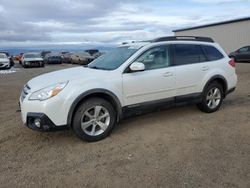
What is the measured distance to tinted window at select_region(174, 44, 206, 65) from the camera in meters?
6.48

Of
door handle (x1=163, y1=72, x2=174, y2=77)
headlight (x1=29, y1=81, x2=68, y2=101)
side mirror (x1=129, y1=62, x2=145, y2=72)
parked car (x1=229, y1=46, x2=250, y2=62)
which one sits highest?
side mirror (x1=129, y1=62, x2=145, y2=72)

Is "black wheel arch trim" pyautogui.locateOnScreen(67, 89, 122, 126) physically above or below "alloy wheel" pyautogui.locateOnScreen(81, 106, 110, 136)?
above

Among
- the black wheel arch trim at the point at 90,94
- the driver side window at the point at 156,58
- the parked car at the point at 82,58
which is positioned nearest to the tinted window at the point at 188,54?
the driver side window at the point at 156,58

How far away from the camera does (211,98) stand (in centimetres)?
711

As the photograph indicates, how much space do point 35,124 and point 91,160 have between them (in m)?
1.18

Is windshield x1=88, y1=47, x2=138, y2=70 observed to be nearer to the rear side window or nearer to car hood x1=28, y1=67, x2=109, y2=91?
car hood x1=28, y1=67, x2=109, y2=91

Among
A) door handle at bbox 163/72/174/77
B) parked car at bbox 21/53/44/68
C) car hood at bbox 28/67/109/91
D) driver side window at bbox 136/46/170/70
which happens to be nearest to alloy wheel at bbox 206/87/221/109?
door handle at bbox 163/72/174/77

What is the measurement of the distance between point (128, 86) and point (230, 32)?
36322 mm

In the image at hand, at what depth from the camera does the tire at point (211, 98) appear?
22.7ft

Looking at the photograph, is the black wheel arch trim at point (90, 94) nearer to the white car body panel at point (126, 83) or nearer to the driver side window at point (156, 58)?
the white car body panel at point (126, 83)

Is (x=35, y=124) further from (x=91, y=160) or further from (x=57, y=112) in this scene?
(x=91, y=160)

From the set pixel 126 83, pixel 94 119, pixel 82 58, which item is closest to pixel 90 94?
pixel 94 119

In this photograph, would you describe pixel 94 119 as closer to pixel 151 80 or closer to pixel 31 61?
pixel 151 80

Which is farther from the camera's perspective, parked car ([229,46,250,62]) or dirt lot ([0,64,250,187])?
parked car ([229,46,250,62])
